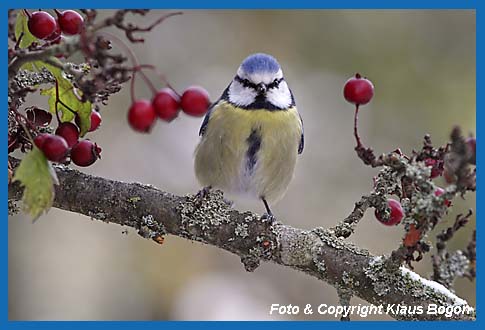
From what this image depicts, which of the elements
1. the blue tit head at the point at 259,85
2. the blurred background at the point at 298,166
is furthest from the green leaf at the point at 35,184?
the blurred background at the point at 298,166

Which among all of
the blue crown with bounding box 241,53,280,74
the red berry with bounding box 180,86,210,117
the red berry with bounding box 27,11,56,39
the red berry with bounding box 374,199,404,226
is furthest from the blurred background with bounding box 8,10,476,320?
the red berry with bounding box 180,86,210,117

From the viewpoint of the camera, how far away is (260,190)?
7.66 ft

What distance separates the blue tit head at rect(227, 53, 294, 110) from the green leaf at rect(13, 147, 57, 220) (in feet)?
3.58

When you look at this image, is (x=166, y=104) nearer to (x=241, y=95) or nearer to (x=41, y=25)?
(x=41, y=25)

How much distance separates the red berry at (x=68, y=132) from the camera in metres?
1.46

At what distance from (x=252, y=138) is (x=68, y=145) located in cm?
89

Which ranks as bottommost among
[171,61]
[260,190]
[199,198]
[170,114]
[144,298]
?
[144,298]

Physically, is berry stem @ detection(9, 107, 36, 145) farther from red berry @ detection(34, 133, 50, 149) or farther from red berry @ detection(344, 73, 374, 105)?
red berry @ detection(344, 73, 374, 105)

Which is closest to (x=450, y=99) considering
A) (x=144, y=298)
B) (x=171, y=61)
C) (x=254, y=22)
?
(x=254, y=22)

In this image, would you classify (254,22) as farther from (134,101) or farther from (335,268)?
(134,101)

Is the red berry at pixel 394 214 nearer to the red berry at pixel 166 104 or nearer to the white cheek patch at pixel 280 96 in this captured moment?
the red berry at pixel 166 104

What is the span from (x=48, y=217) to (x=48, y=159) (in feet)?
8.20

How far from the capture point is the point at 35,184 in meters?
1.22

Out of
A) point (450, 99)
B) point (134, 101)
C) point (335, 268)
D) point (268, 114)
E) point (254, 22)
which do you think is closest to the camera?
point (134, 101)
